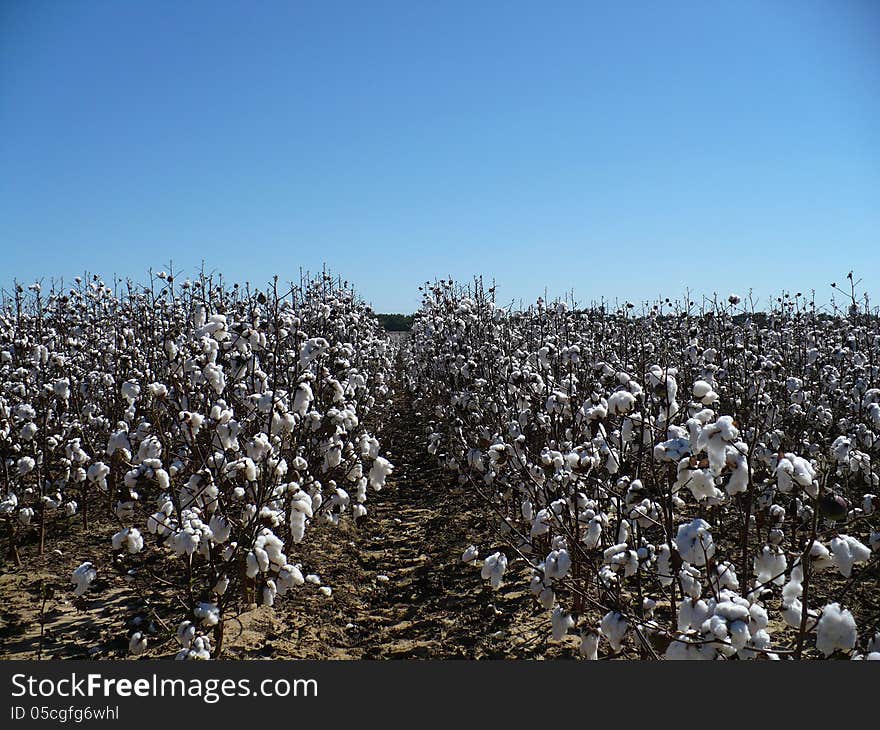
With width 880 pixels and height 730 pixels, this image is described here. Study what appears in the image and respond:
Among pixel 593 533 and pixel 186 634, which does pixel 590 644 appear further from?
pixel 186 634

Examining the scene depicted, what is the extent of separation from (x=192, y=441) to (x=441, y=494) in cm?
464

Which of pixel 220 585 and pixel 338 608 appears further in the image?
pixel 338 608

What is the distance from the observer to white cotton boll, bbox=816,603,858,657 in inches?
87.7

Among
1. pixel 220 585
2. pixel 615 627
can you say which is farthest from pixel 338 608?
pixel 615 627

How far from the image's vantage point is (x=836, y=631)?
2.24 m

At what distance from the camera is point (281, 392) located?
4977 mm

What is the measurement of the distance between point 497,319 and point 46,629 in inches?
324

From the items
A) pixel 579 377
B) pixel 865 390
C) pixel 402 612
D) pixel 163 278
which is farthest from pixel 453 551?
pixel 865 390

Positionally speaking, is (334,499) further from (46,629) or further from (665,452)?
(665,452)

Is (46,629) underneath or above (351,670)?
underneath

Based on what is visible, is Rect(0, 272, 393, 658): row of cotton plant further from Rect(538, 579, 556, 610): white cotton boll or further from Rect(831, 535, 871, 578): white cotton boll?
Rect(831, 535, 871, 578): white cotton boll

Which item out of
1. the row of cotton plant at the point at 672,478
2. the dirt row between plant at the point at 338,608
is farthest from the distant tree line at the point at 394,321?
the dirt row between plant at the point at 338,608

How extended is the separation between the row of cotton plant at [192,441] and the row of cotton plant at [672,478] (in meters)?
1.47

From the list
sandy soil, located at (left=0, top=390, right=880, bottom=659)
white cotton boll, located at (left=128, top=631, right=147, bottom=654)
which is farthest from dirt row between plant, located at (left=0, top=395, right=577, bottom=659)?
white cotton boll, located at (left=128, top=631, right=147, bottom=654)
